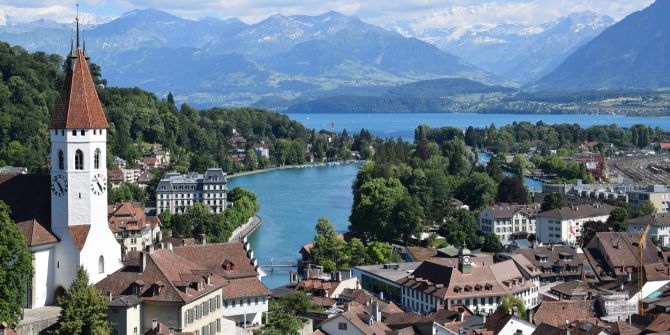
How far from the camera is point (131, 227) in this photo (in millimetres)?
A: 40312

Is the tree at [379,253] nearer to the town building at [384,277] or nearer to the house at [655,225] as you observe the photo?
the town building at [384,277]

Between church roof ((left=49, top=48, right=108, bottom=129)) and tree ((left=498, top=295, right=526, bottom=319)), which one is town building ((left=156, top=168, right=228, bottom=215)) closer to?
tree ((left=498, top=295, right=526, bottom=319))

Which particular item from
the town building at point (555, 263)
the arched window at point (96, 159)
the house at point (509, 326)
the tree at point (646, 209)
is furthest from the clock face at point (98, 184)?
the tree at point (646, 209)

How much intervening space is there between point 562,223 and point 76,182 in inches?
1103

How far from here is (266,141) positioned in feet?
343

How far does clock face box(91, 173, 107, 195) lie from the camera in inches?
848

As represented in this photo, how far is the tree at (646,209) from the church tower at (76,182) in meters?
31.0

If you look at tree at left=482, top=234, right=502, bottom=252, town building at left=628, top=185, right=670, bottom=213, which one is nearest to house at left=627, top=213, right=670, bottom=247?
tree at left=482, top=234, right=502, bottom=252

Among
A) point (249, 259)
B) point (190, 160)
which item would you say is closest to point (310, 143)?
point (190, 160)

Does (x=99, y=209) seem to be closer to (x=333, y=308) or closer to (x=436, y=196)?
(x=333, y=308)

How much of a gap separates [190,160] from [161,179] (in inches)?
659

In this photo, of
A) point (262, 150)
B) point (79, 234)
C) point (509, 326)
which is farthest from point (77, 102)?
point (262, 150)

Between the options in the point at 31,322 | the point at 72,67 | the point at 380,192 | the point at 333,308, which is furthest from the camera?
the point at 380,192

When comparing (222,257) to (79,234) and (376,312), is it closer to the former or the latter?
(376,312)
